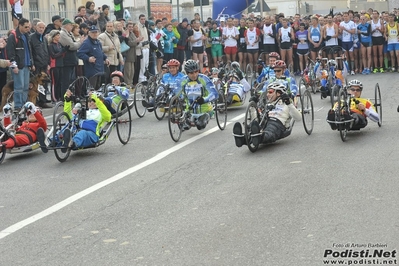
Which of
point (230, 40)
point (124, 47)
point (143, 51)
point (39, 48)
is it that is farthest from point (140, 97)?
point (230, 40)

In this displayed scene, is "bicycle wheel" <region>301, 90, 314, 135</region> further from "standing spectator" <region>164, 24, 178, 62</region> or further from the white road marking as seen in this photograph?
"standing spectator" <region>164, 24, 178, 62</region>

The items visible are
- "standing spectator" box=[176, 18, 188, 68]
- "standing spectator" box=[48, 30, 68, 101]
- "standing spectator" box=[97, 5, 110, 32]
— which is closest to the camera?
"standing spectator" box=[48, 30, 68, 101]

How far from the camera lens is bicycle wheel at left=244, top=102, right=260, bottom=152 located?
12.9 metres

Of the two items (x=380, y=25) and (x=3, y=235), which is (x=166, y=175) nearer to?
(x=3, y=235)

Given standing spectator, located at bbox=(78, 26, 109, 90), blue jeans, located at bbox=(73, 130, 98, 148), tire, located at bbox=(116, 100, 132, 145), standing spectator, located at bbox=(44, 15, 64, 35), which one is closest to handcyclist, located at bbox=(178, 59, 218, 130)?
tire, located at bbox=(116, 100, 132, 145)

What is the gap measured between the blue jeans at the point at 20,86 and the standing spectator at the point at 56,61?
1.48m

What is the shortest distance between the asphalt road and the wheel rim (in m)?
0.18

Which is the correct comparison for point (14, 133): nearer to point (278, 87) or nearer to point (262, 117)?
point (262, 117)

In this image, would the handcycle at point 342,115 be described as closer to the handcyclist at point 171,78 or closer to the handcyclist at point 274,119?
the handcyclist at point 274,119

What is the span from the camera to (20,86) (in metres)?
18.5

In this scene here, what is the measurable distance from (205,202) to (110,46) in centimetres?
1215

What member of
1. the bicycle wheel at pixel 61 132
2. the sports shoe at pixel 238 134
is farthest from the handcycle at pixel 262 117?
the bicycle wheel at pixel 61 132

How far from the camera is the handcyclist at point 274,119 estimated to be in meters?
13.0

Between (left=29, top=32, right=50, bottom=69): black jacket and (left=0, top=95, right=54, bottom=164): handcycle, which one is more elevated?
(left=29, top=32, right=50, bottom=69): black jacket
